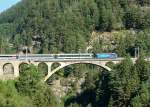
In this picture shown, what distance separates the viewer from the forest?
282ft

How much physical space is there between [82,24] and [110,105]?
4015 cm

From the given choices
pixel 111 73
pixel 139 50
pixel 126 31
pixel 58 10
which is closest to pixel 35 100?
pixel 111 73

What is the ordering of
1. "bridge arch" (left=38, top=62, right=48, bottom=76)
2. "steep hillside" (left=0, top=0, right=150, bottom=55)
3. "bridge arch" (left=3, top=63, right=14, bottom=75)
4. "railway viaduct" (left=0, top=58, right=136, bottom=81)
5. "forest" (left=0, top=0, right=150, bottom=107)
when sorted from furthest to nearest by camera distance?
1. "steep hillside" (left=0, top=0, right=150, bottom=55)
2. "bridge arch" (left=38, top=62, right=48, bottom=76)
3. "bridge arch" (left=3, top=63, right=14, bottom=75)
4. "railway viaduct" (left=0, top=58, right=136, bottom=81)
5. "forest" (left=0, top=0, right=150, bottom=107)

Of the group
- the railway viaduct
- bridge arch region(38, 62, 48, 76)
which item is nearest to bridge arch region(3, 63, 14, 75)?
the railway viaduct

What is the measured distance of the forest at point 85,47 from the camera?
282ft

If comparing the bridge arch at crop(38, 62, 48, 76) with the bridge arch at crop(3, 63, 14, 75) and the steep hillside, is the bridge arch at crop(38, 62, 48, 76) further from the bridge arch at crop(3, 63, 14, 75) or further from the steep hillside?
the steep hillside

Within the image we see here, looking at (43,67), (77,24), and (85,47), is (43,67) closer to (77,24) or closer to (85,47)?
(85,47)

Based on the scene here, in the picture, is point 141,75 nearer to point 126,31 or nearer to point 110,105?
point 110,105

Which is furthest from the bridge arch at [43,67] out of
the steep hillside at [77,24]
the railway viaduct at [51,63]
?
the steep hillside at [77,24]

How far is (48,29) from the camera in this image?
128 metres

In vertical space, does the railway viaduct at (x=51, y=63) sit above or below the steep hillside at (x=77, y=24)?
below

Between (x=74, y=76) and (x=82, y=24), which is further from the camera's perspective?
(x=82, y=24)

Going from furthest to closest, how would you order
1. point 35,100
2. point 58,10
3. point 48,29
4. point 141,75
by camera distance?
point 58,10 < point 48,29 < point 141,75 < point 35,100

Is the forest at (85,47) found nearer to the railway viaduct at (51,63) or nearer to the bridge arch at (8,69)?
the railway viaduct at (51,63)
